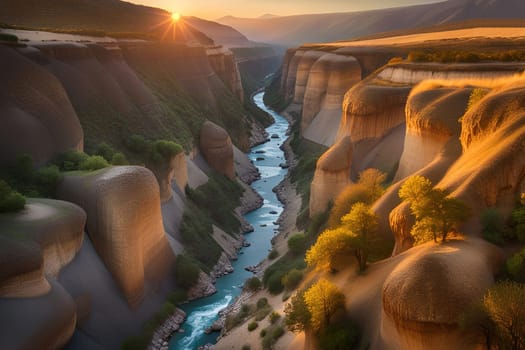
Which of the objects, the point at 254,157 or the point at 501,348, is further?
the point at 254,157

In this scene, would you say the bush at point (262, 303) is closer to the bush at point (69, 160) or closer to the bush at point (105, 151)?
the bush at point (69, 160)

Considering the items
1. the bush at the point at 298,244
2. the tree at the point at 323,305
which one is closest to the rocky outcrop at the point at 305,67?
the bush at the point at 298,244

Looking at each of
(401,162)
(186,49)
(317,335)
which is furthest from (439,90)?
(186,49)

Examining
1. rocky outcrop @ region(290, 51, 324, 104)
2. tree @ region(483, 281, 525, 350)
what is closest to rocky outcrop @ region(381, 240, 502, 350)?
tree @ region(483, 281, 525, 350)

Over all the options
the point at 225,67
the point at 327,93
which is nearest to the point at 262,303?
the point at 327,93

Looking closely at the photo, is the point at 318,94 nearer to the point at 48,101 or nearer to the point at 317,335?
the point at 48,101

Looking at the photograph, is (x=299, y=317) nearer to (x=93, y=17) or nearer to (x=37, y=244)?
(x=37, y=244)

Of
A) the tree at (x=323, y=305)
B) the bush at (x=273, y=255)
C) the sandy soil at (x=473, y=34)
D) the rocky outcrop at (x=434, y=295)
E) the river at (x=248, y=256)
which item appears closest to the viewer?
the rocky outcrop at (x=434, y=295)

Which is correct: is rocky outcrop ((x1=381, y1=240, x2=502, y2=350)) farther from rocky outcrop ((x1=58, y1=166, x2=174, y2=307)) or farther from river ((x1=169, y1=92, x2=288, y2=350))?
rocky outcrop ((x1=58, y1=166, x2=174, y2=307))

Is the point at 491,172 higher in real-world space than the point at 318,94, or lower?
higher
